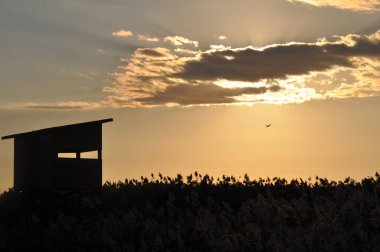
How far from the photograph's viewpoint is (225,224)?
40.3 feet

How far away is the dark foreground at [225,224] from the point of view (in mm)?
9992

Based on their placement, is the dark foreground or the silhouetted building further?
the silhouetted building

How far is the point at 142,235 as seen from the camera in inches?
467

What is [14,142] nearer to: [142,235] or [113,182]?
[113,182]

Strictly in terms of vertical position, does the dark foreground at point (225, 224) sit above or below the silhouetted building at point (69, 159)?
below

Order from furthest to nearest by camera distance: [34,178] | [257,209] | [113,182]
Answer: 1. [113,182]
2. [34,178]
3. [257,209]

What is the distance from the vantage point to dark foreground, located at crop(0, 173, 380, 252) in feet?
32.8

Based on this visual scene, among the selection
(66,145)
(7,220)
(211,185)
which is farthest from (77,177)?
(211,185)

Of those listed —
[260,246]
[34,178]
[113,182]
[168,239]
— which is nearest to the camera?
[260,246]

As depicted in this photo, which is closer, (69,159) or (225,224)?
(225,224)

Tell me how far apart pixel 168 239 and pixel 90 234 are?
9.16 ft

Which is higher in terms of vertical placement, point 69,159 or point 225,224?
point 69,159

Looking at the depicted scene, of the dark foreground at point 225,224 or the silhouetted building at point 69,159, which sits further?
the silhouetted building at point 69,159

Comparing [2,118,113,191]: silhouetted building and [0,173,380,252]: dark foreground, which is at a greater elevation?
[2,118,113,191]: silhouetted building
